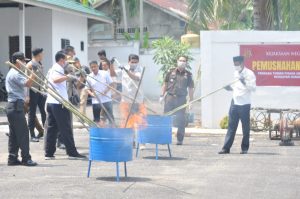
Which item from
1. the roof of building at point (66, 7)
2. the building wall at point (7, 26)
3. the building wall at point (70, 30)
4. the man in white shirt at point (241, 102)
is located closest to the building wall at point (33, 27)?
the building wall at point (7, 26)

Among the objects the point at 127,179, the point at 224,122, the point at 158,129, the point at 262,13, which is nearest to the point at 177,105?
the point at 158,129

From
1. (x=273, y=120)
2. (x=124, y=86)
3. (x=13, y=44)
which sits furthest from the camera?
(x=13, y=44)

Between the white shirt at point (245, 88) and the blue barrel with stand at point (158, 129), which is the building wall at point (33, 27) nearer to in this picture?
the white shirt at point (245, 88)

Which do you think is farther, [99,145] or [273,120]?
[273,120]

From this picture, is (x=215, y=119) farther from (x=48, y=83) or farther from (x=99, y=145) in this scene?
(x=99, y=145)

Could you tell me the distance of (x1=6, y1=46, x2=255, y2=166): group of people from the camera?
11.5 m

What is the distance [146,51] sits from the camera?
33.8m

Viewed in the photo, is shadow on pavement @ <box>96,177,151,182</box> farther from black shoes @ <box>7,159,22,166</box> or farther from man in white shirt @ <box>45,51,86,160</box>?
man in white shirt @ <box>45,51,86,160</box>

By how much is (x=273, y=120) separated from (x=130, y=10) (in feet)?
99.5

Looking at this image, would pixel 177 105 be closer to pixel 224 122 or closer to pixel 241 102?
pixel 241 102

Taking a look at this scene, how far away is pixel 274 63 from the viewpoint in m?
17.5

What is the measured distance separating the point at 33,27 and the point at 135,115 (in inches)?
641

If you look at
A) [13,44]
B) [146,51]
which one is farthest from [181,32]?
[13,44]

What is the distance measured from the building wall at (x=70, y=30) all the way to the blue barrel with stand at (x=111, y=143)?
17.4m
